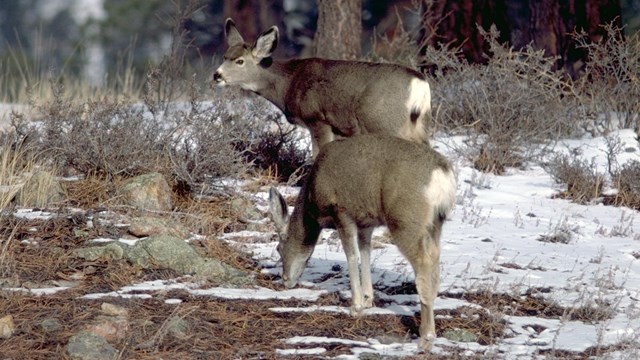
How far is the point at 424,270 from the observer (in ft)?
24.8

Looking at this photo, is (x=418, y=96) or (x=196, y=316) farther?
(x=418, y=96)

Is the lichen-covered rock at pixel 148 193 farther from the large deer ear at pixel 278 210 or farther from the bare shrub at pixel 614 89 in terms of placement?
the bare shrub at pixel 614 89

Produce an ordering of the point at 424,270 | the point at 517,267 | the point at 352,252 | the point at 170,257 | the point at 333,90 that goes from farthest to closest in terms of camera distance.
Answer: the point at 333,90
the point at 517,267
the point at 170,257
the point at 352,252
the point at 424,270

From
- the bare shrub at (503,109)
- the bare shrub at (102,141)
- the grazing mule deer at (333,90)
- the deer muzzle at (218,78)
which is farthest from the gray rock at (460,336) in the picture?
the bare shrub at (503,109)

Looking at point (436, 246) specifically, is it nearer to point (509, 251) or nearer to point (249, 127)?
point (509, 251)

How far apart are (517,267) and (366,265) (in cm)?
161

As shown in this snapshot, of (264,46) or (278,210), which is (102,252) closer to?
(278,210)

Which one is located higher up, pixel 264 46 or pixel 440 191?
pixel 440 191

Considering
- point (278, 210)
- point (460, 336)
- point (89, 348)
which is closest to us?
point (89, 348)

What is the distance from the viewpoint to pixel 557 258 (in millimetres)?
9922

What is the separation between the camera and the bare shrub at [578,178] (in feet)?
39.8

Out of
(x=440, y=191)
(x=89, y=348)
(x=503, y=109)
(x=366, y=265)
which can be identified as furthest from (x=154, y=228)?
(x=503, y=109)

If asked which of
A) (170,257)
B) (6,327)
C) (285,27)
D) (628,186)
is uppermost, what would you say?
(6,327)

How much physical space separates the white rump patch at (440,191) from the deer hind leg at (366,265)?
0.90 meters
